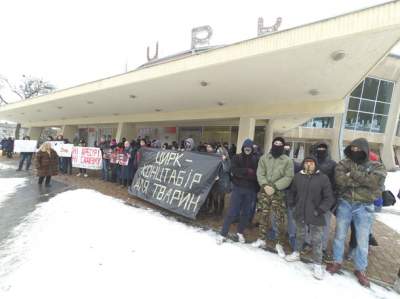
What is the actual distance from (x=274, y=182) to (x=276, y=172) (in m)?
0.16

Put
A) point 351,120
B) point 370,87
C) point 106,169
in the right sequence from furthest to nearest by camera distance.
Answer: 1. point 351,120
2. point 370,87
3. point 106,169

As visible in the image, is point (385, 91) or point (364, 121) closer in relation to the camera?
point (385, 91)

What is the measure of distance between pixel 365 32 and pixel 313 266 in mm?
3891

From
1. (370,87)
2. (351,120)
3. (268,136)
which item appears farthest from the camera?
(351,120)

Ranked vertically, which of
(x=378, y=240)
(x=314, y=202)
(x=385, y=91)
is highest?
(x=385, y=91)

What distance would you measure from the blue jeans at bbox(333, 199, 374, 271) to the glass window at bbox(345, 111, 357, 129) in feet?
80.7

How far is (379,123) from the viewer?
76.8ft

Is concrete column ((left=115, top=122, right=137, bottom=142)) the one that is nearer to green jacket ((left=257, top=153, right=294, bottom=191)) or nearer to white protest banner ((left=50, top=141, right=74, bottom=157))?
white protest banner ((left=50, top=141, right=74, bottom=157))

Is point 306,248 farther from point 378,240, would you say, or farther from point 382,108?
point 382,108

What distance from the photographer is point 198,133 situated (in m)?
13.6

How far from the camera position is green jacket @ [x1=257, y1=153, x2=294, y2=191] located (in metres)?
3.37

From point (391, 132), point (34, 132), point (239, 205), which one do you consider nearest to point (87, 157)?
point (239, 205)

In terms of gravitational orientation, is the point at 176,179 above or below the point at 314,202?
below

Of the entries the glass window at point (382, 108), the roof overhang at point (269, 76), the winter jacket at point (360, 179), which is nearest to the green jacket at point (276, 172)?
the winter jacket at point (360, 179)
